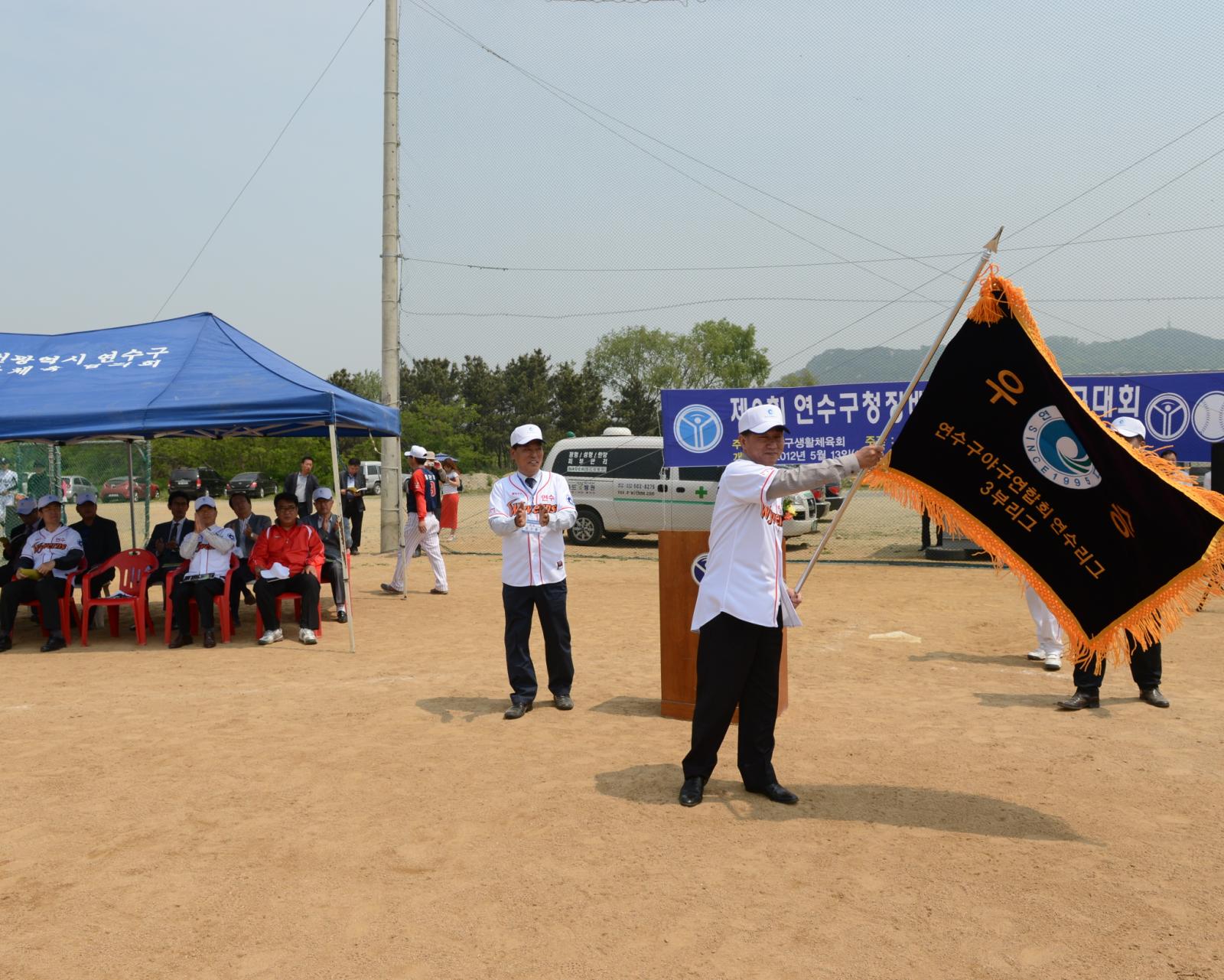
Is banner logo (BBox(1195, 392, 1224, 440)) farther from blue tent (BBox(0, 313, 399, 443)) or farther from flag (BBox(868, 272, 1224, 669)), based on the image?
blue tent (BBox(0, 313, 399, 443))

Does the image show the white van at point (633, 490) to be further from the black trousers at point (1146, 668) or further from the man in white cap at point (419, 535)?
the black trousers at point (1146, 668)

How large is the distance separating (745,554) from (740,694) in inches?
25.8

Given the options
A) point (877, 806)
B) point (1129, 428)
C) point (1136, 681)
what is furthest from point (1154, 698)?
point (877, 806)

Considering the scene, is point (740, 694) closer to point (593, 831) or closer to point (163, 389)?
point (593, 831)

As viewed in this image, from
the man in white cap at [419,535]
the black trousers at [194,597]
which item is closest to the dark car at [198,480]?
the man in white cap at [419,535]

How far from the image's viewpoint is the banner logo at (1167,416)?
41.9 feet

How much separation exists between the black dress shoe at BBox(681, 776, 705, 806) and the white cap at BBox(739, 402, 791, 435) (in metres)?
1.65

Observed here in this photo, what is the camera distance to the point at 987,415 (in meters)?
4.73

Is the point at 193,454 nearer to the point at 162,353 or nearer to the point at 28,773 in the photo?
the point at 162,353

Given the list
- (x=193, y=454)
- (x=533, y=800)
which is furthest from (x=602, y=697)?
(x=193, y=454)

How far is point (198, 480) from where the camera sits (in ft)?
91.8

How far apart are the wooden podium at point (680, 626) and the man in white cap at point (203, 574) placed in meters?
4.78

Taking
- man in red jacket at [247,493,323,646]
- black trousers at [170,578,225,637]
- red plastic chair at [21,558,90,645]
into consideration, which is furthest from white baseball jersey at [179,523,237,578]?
red plastic chair at [21,558,90,645]

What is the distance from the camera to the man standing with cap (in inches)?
247
